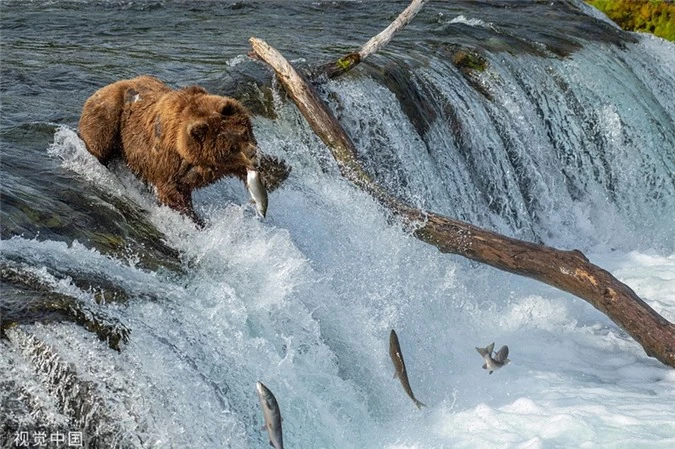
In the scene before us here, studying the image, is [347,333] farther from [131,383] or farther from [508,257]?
[131,383]

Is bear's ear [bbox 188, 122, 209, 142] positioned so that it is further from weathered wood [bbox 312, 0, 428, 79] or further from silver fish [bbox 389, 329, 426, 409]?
weathered wood [bbox 312, 0, 428, 79]

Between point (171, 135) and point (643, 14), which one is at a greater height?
point (171, 135)

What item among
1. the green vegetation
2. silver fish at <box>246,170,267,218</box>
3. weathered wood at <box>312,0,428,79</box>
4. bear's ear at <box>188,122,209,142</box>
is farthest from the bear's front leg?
the green vegetation

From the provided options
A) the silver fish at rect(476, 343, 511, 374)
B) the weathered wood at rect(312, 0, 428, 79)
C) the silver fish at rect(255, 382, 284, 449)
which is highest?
the weathered wood at rect(312, 0, 428, 79)

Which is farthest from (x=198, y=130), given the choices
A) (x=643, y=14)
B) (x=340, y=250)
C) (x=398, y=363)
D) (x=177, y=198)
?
(x=643, y=14)

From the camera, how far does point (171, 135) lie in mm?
6246

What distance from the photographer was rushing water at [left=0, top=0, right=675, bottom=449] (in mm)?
4941

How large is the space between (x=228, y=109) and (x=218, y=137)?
19 cm

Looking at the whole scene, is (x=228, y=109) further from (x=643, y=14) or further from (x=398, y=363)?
(x=643, y=14)

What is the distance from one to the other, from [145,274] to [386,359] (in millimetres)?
1585

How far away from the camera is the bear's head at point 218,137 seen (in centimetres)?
608

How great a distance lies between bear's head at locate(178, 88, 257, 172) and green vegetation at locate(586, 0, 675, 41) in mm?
11953

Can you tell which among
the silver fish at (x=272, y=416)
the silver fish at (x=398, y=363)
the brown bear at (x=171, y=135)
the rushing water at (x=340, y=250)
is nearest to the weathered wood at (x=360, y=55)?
the rushing water at (x=340, y=250)

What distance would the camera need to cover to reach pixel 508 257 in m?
6.78
